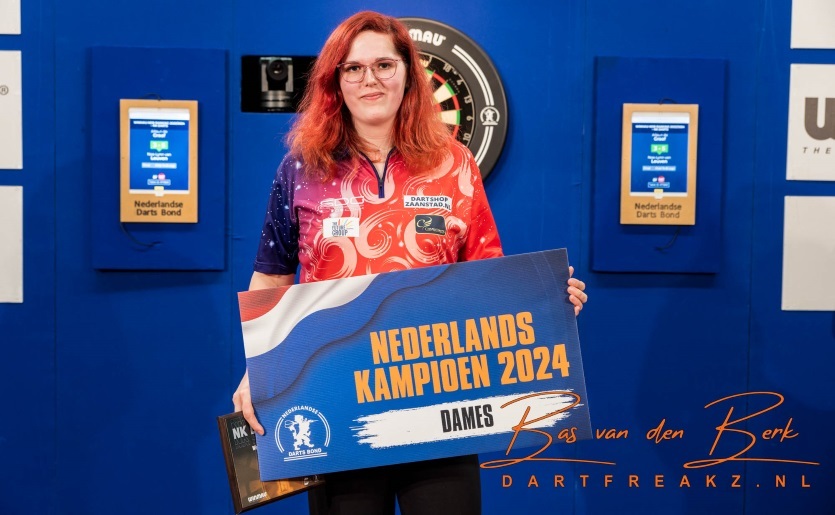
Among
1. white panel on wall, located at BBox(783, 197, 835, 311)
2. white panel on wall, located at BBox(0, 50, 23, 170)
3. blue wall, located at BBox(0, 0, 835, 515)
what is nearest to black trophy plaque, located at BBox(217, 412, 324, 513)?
blue wall, located at BBox(0, 0, 835, 515)

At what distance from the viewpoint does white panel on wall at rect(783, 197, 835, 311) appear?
3.22m

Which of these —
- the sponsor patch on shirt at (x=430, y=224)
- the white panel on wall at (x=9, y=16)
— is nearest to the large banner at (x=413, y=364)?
the sponsor patch on shirt at (x=430, y=224)

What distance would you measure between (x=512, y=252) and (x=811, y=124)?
1.25m

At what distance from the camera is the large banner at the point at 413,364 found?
5.45 ft

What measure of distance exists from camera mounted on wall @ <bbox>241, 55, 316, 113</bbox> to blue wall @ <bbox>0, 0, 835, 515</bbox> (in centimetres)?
4

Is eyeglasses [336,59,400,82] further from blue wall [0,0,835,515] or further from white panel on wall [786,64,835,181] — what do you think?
white panel on wall [786,64,835,181]

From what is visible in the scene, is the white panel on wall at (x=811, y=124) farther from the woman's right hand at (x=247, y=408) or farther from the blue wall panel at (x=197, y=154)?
the woman's right hand at (x=247, y=408)

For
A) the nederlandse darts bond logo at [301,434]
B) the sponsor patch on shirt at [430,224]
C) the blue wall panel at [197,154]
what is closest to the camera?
the nederlandse darts bond logo at [301,434]

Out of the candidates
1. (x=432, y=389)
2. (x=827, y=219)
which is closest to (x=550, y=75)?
(x=827, y=219)

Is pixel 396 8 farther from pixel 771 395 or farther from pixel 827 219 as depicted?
pixel 771 395

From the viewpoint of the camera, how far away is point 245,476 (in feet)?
5.53

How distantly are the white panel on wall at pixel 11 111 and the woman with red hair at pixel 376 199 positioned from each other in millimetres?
1694

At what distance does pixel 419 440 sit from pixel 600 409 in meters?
1.72

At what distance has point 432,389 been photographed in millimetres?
1698
